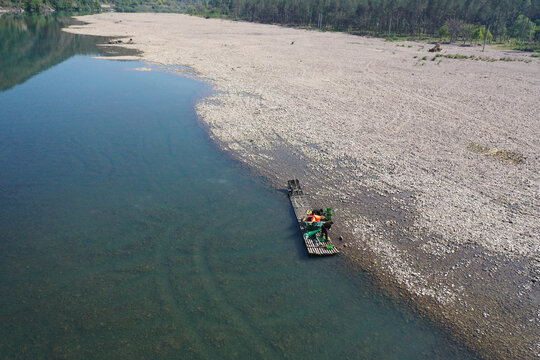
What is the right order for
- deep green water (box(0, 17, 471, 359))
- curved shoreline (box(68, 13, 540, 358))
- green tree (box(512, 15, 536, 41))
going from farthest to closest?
green tree (box(512, 15, 536, 41))
curved shoreline (box(68, 13, 540, 358))
deep green water (box(0, 17, 471, 359))

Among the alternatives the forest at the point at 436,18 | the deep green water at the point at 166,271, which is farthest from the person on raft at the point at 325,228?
the forest at the point at 436,18

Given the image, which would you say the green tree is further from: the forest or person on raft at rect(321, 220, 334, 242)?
person on raft at rect(321, 220, 334, 242)

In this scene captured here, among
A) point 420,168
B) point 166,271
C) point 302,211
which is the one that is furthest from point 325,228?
point 420,168

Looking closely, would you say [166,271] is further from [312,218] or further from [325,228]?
[325,228]

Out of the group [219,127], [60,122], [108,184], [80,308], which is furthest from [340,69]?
[80,308]

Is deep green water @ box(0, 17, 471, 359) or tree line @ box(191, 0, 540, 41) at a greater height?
tree line @ box(191, 0, 540, 41)

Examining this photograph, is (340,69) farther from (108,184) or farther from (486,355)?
(486,355)

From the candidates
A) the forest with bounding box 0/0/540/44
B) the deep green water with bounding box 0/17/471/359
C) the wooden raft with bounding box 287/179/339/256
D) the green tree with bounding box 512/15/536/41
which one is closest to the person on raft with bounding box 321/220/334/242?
the wooden raft with bounding box 287/179/339/256
